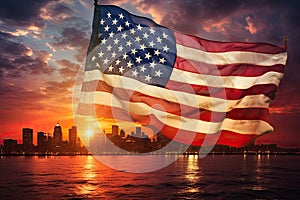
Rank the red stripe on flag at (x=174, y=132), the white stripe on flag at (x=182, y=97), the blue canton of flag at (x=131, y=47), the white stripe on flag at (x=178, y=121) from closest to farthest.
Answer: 1. the red stripe on flag at (x=174, y=132)
2. the white stripe on flag at (x=178, y=121)
3. the white stripe on flag at (x=182, y=97)
4. the blue canton of flag at (x=131, y=47)

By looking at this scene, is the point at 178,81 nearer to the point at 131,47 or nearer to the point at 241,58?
the point at 131,47

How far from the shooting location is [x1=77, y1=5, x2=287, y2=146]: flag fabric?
51.1 ft

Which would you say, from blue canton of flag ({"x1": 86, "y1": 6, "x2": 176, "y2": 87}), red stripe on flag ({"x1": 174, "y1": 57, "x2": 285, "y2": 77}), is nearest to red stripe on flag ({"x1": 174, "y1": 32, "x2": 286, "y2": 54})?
red stripe on flag ({"x1": 174, "y1": 57, "x2": 285, "y2": 77})

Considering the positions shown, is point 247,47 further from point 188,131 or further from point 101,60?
point 101,60

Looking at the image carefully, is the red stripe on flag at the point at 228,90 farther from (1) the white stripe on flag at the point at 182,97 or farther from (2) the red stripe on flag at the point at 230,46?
(2) the red stripe on flag at the point at 230,46

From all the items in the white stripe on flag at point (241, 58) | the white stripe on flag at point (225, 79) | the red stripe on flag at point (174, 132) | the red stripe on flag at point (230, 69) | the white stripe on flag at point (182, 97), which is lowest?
the red stripe on flag at point (174, 132)

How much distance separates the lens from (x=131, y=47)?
16203 millimetres

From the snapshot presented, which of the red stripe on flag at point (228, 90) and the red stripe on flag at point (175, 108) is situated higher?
the red stripe on flag at point (228, 90)

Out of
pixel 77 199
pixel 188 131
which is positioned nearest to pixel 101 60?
pixel 188 131

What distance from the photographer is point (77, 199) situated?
6906cm

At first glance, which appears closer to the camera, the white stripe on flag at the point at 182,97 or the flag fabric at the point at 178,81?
the flag fabric at the point at 178,81

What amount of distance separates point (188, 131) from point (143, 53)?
4135 mm

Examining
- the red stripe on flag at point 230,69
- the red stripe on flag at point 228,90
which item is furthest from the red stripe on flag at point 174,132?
the red stripe on flag at point 230,69

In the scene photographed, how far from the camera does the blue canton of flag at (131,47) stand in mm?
15922
